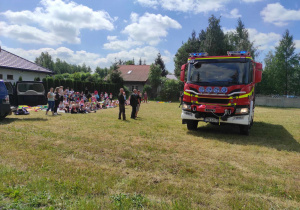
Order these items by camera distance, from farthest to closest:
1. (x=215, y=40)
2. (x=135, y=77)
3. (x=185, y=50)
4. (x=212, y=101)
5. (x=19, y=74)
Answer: (x=135, y=77)
(x=185, y=50)
(x=215, y=40)
(x=19, y=74)
(x=212, y=101)

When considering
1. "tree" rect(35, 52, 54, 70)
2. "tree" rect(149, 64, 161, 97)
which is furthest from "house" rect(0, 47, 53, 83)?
"tree" rect(35, 52, 54, 70)

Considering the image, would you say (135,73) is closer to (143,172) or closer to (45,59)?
(143,172)

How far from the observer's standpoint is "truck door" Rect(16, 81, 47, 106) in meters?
10.9

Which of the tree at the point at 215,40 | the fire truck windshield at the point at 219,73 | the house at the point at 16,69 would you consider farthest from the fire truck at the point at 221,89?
the tree at the point at 215,40

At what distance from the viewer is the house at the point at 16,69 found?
20.8 metres

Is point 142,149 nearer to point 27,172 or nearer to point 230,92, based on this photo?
point 27,172

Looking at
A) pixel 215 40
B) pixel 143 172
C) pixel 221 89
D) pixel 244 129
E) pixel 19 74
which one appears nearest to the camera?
pixel 143 172

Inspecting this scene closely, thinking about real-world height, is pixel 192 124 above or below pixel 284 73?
below

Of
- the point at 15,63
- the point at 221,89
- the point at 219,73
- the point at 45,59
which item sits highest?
the point at 45,59

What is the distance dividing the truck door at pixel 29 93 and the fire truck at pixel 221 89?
8.10 m

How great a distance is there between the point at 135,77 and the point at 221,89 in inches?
1340

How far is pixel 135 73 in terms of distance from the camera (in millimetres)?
42031

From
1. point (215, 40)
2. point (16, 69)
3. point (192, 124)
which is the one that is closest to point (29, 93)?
point (192, 124)

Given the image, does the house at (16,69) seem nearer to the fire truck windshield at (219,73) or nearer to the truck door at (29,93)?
the truck door at (29,93)
